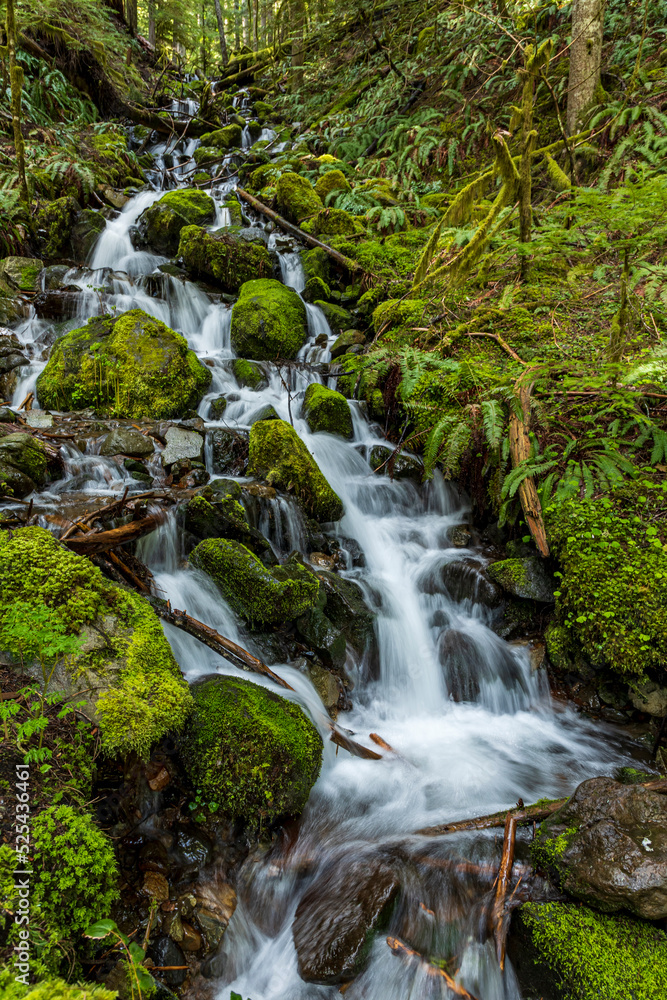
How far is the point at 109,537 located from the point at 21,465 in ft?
4.90

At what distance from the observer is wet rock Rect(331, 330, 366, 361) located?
26.7 ft

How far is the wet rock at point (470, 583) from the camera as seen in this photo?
5.10 metres

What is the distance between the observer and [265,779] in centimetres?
295

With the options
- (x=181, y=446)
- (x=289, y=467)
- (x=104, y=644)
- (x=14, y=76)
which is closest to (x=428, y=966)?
(x=104, y=644)

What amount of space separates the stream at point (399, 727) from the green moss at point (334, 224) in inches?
174

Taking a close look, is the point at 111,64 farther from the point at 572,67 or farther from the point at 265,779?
the point at 265,779

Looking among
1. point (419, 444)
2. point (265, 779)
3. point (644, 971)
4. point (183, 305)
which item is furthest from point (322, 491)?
point (183, 305)

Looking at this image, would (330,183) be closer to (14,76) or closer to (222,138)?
(222,138)

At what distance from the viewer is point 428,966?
259 cm

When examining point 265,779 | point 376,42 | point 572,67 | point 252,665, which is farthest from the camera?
point 376,42

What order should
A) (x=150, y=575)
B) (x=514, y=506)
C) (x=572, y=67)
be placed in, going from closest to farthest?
(x=150, y=575)
(x=514, y=506)
(x=572, y=67)

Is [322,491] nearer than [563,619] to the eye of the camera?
No

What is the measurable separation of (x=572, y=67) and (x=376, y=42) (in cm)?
819

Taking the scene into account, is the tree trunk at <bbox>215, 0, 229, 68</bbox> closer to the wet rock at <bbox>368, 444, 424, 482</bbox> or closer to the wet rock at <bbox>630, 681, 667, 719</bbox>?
the wet rock at <bbox>368, 444, 424, 482</bbox>
